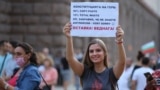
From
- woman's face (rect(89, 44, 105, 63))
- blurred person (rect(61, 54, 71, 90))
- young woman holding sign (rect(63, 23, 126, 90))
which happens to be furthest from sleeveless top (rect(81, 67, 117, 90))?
blurred person (rect(61, 54, 71, 90))

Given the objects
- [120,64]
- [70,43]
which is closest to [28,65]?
[70,43]

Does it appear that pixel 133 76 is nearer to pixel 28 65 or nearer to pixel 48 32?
pixel 28 65

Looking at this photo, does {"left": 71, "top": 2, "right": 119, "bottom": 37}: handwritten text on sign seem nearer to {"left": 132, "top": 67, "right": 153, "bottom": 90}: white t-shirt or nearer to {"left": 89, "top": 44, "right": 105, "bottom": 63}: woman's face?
{"left": 89, "top": 44, "right": 105, "bottom": 63}: woman's face

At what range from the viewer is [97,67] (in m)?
6.00

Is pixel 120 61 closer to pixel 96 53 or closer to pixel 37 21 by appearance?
pixel 96 53

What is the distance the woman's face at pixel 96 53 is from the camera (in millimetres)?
5969

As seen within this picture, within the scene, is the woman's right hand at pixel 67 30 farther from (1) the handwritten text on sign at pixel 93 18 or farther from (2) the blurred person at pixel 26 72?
(2) the blurred person at pixel 26 72

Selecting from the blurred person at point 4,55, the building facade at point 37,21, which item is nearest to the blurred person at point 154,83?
the blurred person at point 4,55

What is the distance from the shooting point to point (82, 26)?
642 centimetres

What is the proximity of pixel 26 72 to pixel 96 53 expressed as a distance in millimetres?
824

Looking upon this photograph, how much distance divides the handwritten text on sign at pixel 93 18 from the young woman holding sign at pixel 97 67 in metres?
0.28

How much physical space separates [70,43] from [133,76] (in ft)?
12.8

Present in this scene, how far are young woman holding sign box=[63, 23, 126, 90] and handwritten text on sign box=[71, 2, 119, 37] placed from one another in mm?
279

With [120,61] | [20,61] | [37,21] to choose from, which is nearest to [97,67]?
[120,61]
